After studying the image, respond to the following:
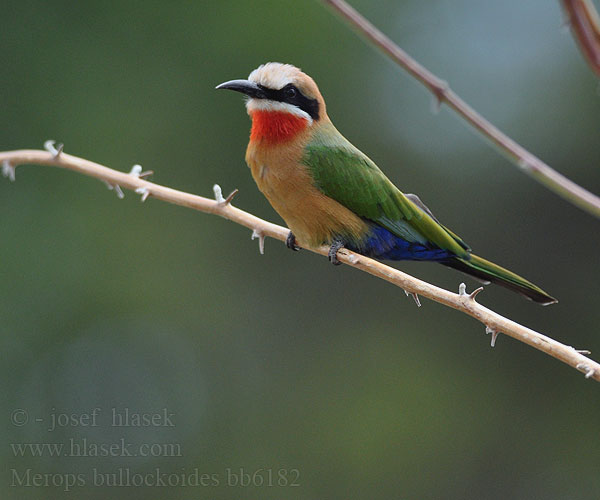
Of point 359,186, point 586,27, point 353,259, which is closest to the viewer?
point 586,27

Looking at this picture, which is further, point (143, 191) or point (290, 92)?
point (290, 92)

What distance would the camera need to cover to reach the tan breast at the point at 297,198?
2336mm

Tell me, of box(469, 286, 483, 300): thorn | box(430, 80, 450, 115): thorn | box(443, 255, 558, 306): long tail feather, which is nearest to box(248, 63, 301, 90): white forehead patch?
box(443, 255, 558, 306): long tail feather

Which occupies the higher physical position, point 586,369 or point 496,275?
point 496,275

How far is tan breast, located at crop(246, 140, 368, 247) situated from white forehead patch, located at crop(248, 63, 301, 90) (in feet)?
0.86

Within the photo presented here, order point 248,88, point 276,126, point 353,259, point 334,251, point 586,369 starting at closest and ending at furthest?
point 586,369, point 353,259, point 248,88, point 276,126, point 334,251

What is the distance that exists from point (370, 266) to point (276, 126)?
2.27ft

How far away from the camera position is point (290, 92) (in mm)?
2129

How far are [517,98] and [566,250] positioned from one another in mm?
1706

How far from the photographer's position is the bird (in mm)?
2104

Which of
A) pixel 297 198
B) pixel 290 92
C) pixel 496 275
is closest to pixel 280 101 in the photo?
pixel 290 92

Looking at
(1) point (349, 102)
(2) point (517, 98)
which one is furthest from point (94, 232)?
(2) point (517, 98)

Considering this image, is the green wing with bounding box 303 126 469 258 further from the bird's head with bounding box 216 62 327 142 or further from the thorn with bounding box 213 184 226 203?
the thorn with bounding box 213 184 226 203

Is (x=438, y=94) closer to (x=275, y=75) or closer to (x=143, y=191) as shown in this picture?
(x=143, y=191)
